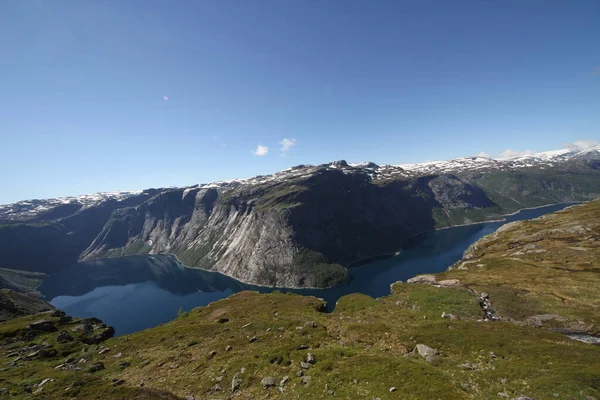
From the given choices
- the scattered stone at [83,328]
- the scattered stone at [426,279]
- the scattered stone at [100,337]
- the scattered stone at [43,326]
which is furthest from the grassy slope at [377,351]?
the scattered stone at [426,279]

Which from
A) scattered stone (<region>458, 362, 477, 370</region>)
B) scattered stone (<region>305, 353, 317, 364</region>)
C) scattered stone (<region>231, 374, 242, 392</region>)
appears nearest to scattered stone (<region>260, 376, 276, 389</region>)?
scattered stone (<region>231, 374, 242, 392</region>)

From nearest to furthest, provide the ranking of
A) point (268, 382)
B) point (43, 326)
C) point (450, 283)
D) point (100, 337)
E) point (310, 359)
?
point (268, 382) → point (310, 359) → point (100, 337) → point (450, 283) → point (43, 326)

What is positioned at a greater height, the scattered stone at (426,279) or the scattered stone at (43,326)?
the scattered stone at (43,326)

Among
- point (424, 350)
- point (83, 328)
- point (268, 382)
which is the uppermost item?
point (268, 382)

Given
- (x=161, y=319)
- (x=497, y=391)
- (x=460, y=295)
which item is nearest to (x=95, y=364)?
(x=497, y=391)

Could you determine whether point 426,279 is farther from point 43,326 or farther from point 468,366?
point 43,326

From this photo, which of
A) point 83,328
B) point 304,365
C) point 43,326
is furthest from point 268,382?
point 43,326

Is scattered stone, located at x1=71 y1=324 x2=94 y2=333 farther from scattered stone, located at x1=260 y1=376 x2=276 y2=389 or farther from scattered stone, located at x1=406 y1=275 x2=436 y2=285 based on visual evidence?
scattered stone, located at x1=406 y1=275 x2=436 y2=285

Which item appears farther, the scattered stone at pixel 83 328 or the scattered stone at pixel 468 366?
the scattered stone at pixel 83 328

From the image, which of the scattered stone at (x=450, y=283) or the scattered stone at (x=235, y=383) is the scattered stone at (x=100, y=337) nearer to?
the scattered stone at (x=235, y=383)
